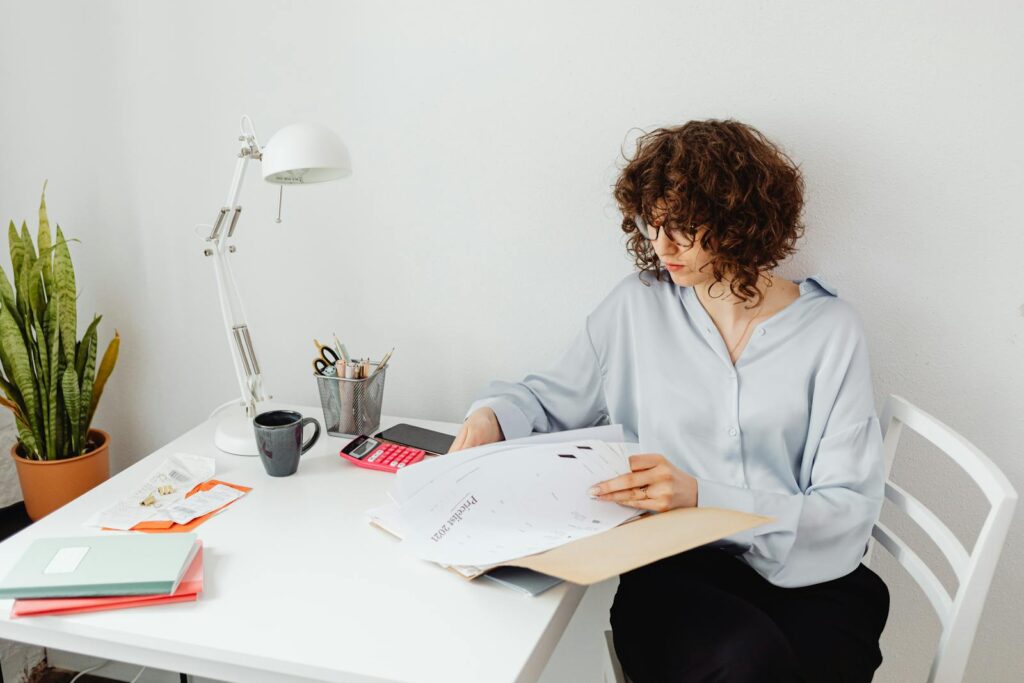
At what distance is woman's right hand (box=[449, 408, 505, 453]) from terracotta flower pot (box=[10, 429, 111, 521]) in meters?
0.87

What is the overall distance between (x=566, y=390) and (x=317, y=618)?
0.65 m

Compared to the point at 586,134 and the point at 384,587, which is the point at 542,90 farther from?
the point at 384,587

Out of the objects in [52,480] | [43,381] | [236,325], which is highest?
[236,325]

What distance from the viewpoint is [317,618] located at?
0.88 metres

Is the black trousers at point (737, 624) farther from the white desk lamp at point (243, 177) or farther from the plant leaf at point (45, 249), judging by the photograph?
the plant leaf at point (45, 249)

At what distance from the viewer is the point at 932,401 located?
Result: 134 centimetres

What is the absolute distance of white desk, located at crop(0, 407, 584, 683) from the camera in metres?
0.82

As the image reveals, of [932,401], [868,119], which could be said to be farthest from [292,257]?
[932,401]

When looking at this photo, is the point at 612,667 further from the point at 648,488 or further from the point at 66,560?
the point at 66,560

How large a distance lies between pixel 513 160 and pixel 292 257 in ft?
1.79

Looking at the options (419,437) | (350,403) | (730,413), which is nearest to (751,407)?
(730,413)

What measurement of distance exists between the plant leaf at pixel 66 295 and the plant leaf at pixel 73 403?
A: 0.12 ft

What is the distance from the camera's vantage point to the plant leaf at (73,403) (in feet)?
5.00

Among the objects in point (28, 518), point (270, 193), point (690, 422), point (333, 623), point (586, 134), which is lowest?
Answer: point (28, 518)
